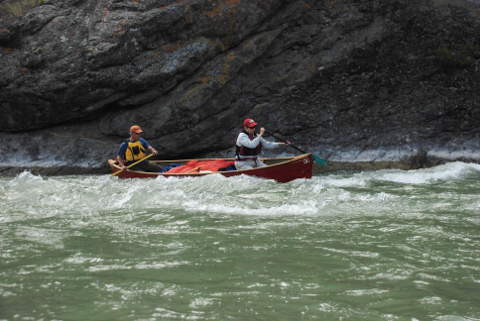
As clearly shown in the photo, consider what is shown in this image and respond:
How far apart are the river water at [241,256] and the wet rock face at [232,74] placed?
19.4ft

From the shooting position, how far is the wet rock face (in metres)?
14.0

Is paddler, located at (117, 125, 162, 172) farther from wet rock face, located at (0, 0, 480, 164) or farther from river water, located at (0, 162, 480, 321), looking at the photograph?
river water, located at (0, 162, 480, 321)

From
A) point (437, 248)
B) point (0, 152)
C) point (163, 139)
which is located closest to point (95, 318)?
point (437, 248)

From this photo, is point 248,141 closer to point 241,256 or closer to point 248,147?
point 248,147

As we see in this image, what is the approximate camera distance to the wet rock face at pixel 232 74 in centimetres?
1401

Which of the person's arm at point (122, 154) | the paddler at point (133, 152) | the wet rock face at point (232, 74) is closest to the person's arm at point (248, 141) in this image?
the paddler at point (133, 152)

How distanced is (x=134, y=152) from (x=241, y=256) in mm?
7704

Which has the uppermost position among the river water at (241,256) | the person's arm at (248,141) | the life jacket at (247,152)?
the person's arm at (248,141)

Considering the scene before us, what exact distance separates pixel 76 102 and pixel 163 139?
8.20ft

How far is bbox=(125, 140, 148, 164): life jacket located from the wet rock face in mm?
2209

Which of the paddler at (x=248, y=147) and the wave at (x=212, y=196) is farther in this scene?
the paddler at (x=248, y=147)

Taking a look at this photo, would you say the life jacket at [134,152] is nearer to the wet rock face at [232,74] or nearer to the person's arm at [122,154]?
the person's arm at [122,154]

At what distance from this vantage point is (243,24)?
14453mm

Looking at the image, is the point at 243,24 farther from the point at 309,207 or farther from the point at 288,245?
the point at 288,245
